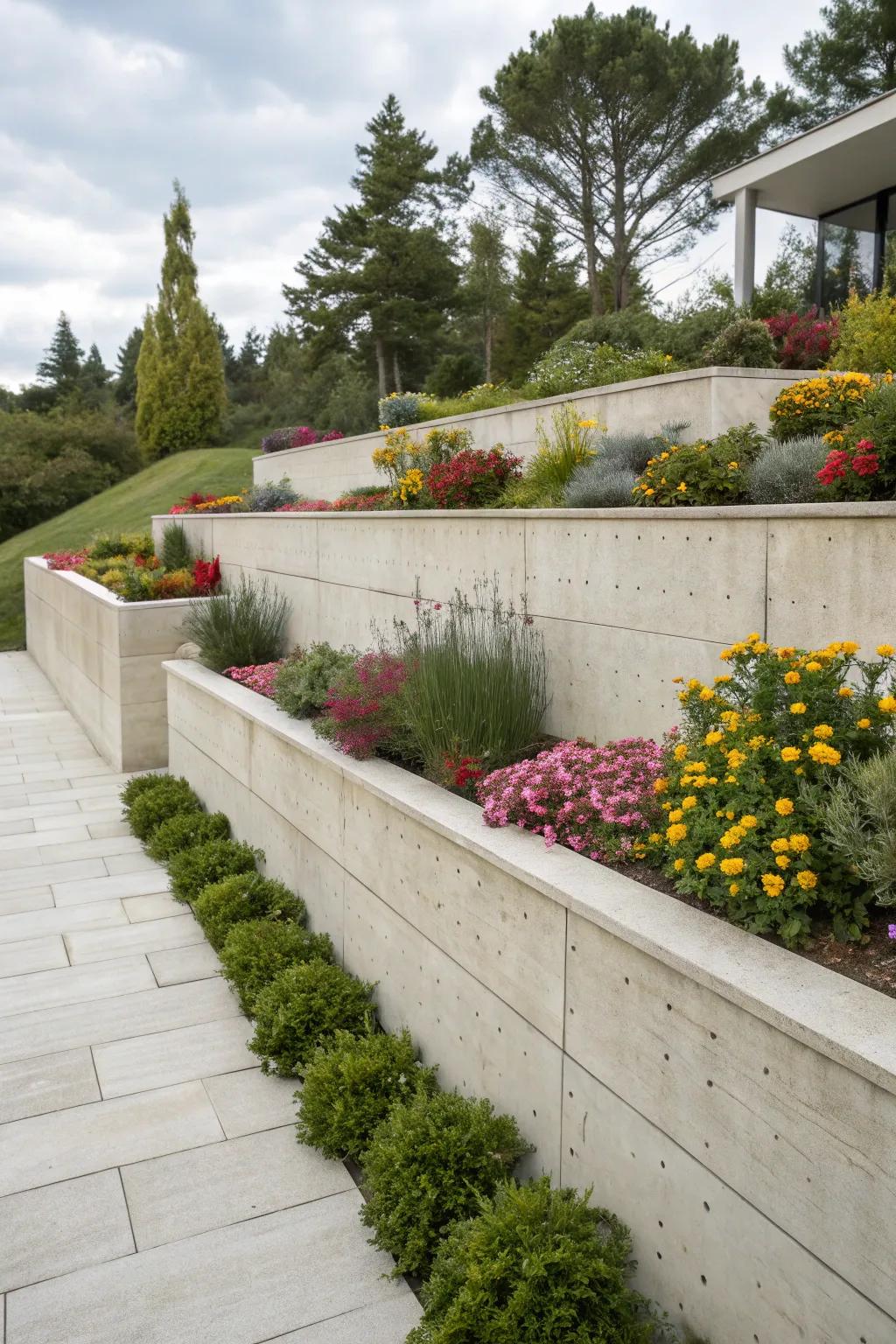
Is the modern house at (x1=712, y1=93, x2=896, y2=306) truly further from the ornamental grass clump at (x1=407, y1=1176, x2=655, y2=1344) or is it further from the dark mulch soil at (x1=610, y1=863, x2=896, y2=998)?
the ornamental grass clump at (x1=407, y1=1176, x2=655, y2=1344)

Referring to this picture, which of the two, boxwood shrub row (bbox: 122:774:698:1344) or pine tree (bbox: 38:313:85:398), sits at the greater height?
pine tree (bbox: 38:313:85:398)

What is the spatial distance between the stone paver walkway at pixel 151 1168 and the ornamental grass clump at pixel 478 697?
4.24 ft

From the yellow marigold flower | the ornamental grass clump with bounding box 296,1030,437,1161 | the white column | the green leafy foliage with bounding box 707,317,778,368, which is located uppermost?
the white column

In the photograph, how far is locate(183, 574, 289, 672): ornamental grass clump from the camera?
6562 mm

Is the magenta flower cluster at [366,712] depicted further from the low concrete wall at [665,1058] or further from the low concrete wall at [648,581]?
the low concrete wall at [648,581]

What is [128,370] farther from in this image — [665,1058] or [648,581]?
[665,1058]

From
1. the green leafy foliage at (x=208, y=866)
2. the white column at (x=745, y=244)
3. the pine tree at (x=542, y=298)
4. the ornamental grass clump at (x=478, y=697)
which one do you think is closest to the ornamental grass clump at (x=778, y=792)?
the ornamental grass clump at (x=478, y=697)

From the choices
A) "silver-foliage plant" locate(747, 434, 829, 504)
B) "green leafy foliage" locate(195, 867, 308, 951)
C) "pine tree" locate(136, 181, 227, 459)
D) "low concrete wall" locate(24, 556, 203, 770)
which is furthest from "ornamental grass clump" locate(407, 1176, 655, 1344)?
"pine tree" locate(136, 181, 227, 459)

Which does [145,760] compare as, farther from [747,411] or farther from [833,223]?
[833,223]

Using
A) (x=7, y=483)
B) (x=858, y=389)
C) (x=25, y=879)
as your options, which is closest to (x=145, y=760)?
(x=25, y=879)

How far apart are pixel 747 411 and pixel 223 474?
1760 cm

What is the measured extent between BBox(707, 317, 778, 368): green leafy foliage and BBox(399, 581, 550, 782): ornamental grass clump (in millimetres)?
3527

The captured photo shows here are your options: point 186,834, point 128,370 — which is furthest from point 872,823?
Answer: point 128,370

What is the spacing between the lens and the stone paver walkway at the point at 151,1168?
Answer: 2.25 m
